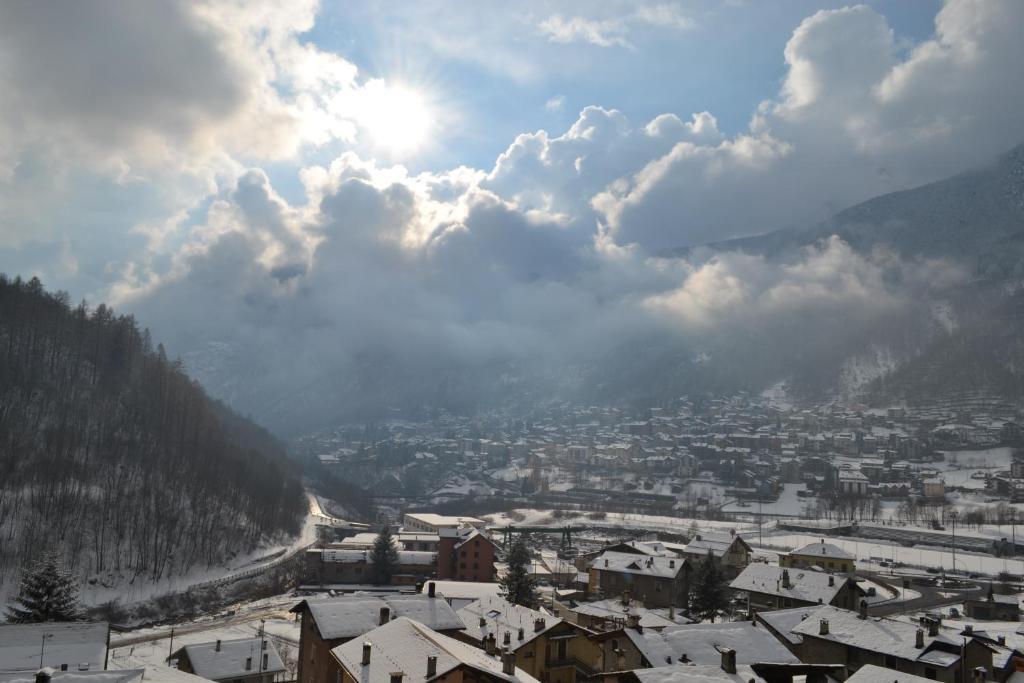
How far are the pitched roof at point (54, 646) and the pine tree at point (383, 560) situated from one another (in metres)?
49.0

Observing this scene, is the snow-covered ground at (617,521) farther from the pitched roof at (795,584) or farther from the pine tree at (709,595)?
the pine tree at (709,595)

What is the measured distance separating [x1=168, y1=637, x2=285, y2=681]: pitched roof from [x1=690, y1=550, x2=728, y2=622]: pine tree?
31.9 meters

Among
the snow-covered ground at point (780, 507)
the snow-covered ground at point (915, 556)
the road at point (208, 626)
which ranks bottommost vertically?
the road at point (208, 626)

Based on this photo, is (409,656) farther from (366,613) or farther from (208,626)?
(208,626)

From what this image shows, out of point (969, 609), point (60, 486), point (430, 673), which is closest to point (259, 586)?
point (60, 486)

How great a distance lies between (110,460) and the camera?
84.9 m

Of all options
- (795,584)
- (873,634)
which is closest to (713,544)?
(795,584)

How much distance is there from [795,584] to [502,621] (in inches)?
1144

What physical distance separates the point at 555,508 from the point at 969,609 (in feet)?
358

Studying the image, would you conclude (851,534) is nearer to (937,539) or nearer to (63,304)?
(937,539)

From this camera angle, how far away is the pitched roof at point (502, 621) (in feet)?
98.1

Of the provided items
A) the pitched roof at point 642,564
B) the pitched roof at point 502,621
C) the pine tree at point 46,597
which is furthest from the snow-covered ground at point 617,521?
the pine tree at point 46,597

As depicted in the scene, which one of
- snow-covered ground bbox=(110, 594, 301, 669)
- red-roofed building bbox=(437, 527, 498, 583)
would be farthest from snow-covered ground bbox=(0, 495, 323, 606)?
red-roofed building bbox=(437, 527, 498, 583)

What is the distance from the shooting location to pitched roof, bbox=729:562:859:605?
49.6 meters
